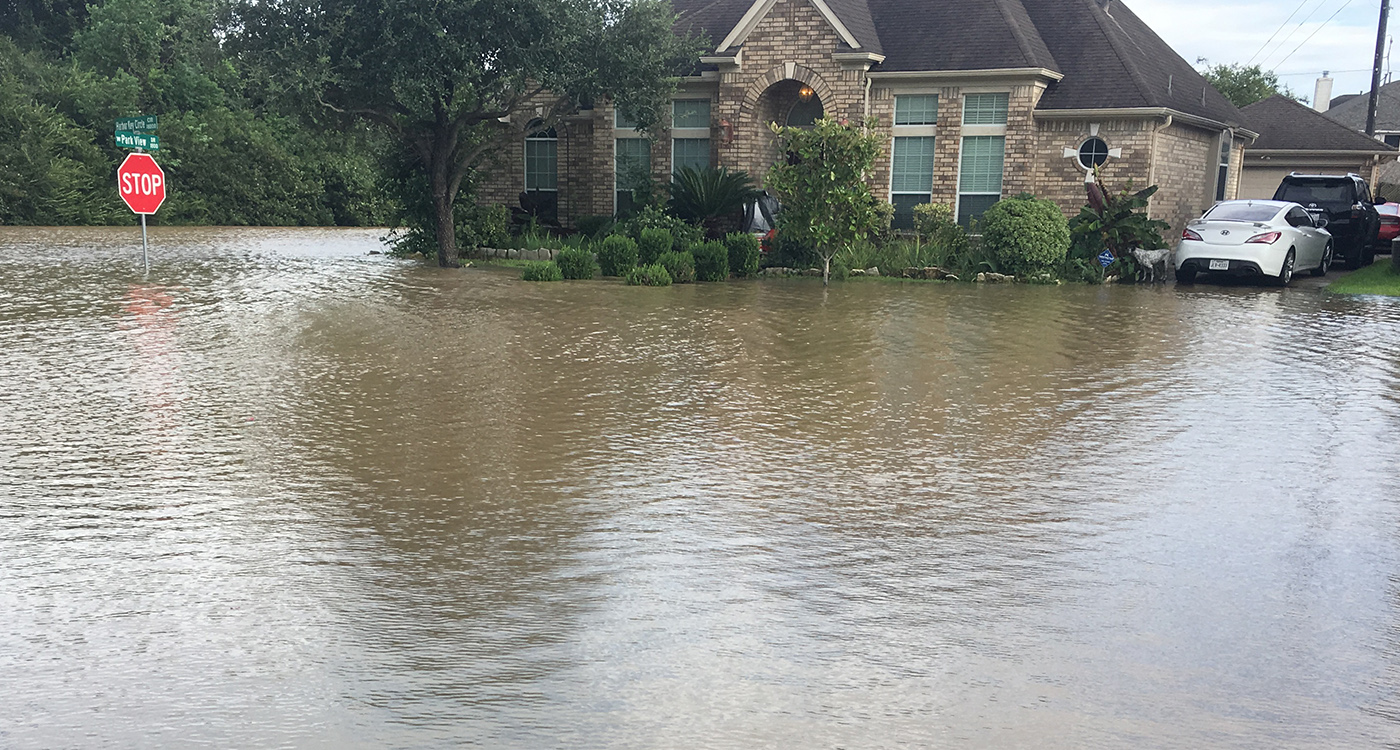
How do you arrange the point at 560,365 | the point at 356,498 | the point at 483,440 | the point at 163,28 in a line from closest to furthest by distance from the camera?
the point at 356,498 < the point at 483,440 < the point at 560,365 < the point at 163,28

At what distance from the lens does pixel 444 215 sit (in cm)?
2531

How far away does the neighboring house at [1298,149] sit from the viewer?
4172 cm

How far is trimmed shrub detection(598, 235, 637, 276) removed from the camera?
71.2 feet

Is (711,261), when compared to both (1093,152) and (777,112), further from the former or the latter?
(1093,152)

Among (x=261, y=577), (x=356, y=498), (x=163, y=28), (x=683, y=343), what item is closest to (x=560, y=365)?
Result: (x=683, y=343)

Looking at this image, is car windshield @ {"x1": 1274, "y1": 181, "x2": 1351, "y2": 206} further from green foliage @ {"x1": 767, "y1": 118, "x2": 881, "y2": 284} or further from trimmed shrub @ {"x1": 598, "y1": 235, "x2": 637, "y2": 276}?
trimmed shrub @ {"x1": 598, "y1": 235, "x2": 637, "y2": 276}

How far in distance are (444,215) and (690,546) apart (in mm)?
20426

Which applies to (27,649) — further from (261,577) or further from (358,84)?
(358,84)

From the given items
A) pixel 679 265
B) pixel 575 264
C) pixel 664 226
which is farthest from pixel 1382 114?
pixel 575 264

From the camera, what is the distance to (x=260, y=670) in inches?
178

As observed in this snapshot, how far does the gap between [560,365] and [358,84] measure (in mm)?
13237

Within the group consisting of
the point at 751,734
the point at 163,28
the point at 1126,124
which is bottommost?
the point at 751,734

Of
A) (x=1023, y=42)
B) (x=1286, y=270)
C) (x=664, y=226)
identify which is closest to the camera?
(x=1286, y=270)

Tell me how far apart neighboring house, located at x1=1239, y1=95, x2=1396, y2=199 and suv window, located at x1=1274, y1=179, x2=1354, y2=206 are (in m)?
14.3
